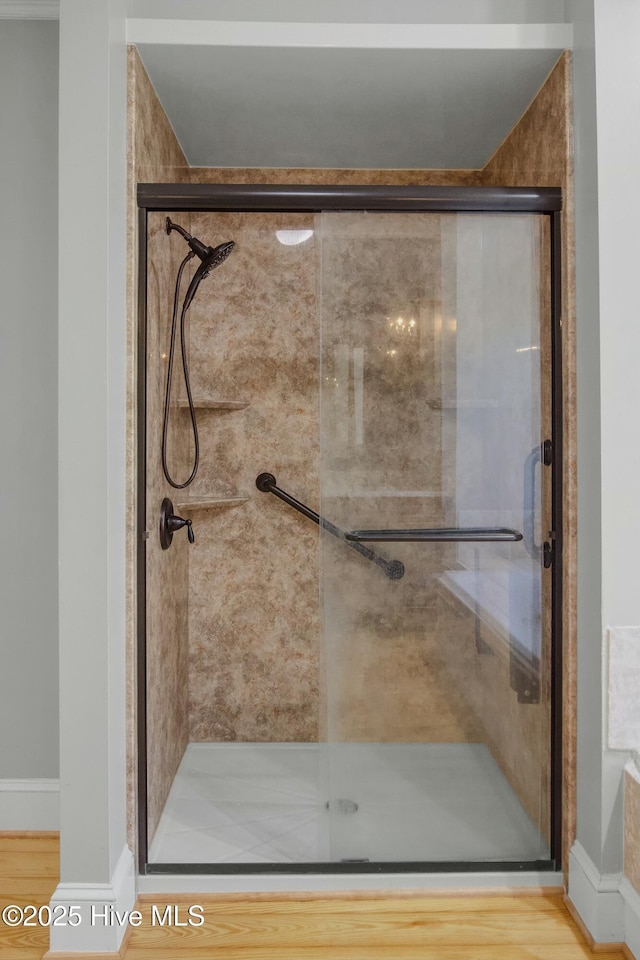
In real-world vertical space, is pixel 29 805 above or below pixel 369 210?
below

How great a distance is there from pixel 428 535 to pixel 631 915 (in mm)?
1048

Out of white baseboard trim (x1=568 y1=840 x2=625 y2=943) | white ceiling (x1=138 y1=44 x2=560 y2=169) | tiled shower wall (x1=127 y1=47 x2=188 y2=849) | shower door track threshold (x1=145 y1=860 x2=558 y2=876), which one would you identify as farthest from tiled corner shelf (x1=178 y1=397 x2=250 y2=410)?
white baseboard trim (x1=568 y1=840 x2=625 y2=943)

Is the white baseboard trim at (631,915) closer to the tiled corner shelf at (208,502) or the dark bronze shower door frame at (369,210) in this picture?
the dark bronze shower door frame at (369,210)

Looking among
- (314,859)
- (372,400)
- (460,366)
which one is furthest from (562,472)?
(314,859)

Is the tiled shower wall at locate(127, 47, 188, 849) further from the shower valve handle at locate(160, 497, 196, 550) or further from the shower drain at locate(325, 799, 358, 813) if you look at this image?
the shower drain at locate(325, 799, 358, 813)

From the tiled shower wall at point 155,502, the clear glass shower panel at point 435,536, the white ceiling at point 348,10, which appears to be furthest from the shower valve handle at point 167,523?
the white ceiling at point 348,10

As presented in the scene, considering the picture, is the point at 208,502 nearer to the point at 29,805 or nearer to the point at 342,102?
the point at 29,805

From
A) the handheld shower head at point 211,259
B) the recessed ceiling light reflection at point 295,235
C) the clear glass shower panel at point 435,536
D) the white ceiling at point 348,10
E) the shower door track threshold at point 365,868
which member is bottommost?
the shower door track threshold at point 365,868

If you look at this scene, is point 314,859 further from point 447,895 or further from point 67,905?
point 67,905

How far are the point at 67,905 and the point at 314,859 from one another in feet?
2.18

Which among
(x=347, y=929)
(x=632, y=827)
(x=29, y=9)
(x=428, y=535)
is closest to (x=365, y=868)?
(x=347, y=929)

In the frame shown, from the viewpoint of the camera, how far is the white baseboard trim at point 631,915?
151cm

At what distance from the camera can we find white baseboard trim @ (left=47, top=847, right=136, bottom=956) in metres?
1.54

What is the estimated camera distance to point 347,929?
1.63 meters
